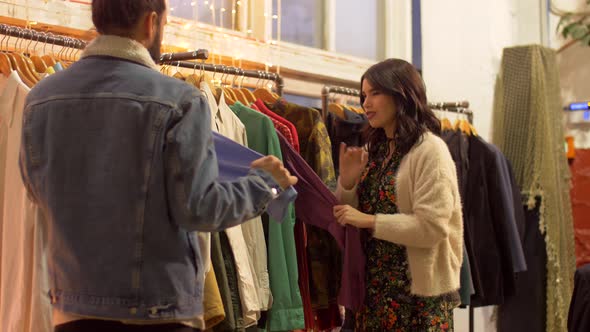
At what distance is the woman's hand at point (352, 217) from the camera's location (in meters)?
2.36

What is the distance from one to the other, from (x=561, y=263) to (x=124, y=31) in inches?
136

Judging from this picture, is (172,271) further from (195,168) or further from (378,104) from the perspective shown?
(378,104)

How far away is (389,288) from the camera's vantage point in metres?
2.42

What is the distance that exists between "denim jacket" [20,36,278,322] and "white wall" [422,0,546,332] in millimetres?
2985

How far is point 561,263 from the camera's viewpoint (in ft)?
14.0

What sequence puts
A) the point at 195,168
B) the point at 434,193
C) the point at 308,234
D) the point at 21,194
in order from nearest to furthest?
the point at 195,168
the point at 21,194
the point at 434,193
the point at 308,234

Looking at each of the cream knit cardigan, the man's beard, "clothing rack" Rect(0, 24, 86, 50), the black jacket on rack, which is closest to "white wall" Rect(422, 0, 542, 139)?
the black jacket on rack

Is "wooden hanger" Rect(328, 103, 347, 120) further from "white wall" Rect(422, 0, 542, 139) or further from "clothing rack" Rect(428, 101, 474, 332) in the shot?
"white wall" Rect(422, 0, 542, 139)

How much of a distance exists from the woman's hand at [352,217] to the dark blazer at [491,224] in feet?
4.39

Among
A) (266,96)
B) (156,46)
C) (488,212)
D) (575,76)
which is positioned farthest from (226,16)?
(575,76)

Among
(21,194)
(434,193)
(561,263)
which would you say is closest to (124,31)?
(21,194)

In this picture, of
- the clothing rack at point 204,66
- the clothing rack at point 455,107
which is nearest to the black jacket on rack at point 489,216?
the clothing rack at point 455,107

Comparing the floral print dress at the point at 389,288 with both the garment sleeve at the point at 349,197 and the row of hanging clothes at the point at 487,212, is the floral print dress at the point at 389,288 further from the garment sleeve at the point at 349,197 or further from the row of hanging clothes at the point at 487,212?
the row of hanging clothes at the point at 487,212

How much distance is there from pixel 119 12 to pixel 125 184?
329 millimetres
